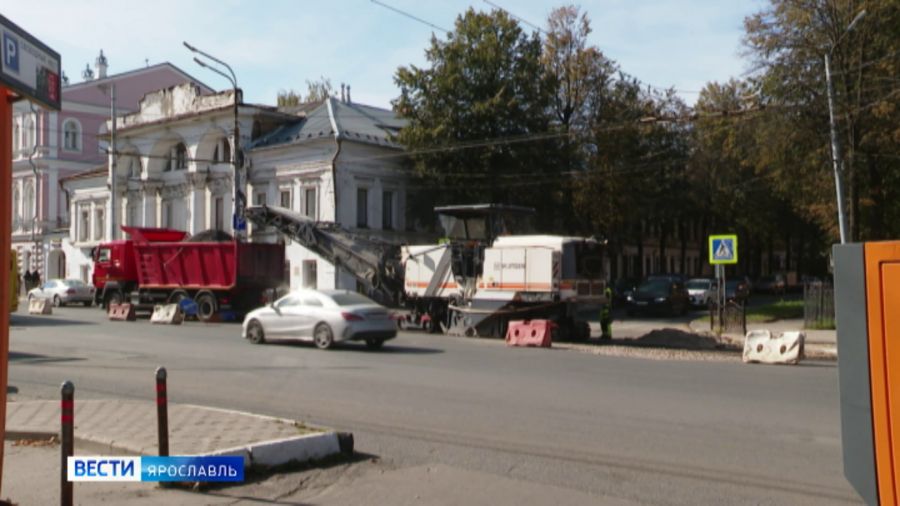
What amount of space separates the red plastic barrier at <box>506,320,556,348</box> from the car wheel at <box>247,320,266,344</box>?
6529 millimetres

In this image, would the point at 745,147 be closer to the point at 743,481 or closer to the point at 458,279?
the point at 458,279

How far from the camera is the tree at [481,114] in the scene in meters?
41.1

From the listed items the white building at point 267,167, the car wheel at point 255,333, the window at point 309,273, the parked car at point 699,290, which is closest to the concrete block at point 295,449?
the car wheel at point 255,333

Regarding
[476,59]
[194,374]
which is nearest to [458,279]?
[194,374]

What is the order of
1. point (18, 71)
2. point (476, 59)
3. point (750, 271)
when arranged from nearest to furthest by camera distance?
point (18, 71) < point (476, 59) < point (750, 271)

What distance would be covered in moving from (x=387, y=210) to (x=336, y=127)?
204 inches

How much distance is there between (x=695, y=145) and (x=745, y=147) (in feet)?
62.5

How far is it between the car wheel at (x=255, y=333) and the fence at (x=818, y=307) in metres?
17.8

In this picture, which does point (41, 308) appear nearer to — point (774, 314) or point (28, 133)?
point (774, 314)

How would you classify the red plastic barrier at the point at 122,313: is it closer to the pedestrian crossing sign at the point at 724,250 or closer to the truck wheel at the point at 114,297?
the truck wheel at the point at 114,297

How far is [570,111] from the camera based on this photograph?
45.0 meters

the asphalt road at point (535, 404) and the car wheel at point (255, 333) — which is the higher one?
the car wheel at point (255, 333)

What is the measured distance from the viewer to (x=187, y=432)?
9156mm

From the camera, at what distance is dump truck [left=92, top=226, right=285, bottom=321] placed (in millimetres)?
32062
